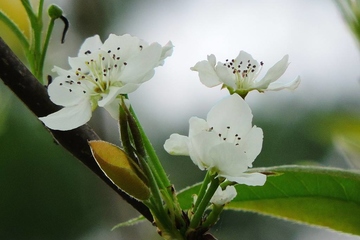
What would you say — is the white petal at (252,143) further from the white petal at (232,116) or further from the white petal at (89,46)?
the white petal at (89,46)

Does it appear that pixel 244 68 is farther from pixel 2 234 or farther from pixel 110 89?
pixel 2 234

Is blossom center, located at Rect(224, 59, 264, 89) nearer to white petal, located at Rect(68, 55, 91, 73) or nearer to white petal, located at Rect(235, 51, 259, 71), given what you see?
white petal, located at Rect(235, 51, 259, 71)

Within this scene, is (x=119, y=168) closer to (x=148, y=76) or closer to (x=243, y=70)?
(x=148, y=76)

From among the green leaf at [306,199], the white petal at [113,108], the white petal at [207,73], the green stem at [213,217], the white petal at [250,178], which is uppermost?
the white petal at [113,108]

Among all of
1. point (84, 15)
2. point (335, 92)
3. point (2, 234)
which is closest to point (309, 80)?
point (335, 92)

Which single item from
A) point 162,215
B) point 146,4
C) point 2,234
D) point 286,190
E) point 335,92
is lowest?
point 335,92

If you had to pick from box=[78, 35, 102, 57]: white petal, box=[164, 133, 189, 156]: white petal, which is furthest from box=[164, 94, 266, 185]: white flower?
box=[78, 35, 102, 57]: white petal

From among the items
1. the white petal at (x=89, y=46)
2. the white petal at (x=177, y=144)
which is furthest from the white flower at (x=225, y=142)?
the white petal at (x=89, y=46)

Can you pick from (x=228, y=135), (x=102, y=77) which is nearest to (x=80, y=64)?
(x=102, y=77)
